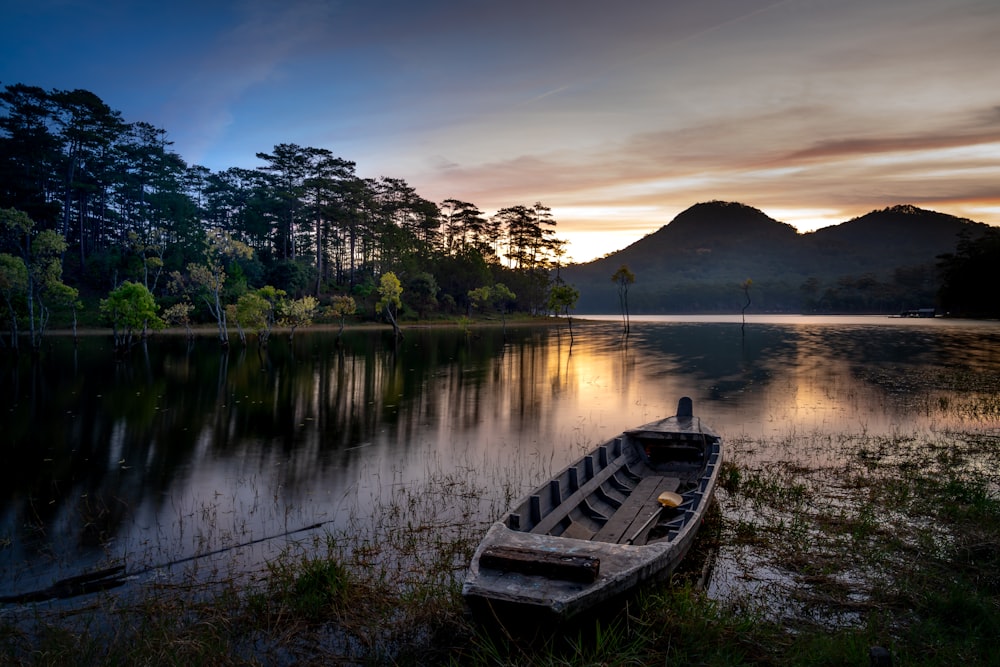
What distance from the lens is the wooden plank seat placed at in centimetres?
941

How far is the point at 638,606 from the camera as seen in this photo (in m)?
7.02

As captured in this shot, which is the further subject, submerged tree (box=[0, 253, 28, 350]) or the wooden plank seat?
submerged tree (box=[0, 253, 28, 350])

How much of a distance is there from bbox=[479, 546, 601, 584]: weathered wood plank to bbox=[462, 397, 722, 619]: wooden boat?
11mm

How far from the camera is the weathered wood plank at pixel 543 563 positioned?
621 centimetres

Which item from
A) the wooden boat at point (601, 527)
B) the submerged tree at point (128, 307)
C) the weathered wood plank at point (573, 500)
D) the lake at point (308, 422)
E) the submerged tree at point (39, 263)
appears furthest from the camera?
the submerged tree at point (128, 307)

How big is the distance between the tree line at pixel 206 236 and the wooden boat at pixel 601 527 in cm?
4297

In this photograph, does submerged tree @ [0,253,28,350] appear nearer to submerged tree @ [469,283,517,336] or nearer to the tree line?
the tree line

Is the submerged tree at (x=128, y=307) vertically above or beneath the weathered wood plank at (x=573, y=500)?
above

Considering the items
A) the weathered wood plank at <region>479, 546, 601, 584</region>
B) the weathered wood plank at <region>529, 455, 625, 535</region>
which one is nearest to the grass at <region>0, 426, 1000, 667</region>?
the weathered wood plank at <region>479, 546, 601, 584</region>

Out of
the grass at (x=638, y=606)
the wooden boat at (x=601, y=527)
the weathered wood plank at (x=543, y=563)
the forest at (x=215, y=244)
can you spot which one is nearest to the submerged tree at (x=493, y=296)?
the forest at (x=215, y=244)

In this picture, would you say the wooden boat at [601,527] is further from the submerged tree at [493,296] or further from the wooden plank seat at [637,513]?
the submerged tree at [493,296]

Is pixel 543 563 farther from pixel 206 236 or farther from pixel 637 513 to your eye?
pixel 206 236

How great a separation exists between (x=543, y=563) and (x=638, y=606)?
5.25 feet

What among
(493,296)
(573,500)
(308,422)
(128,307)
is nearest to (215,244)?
(128,307)
